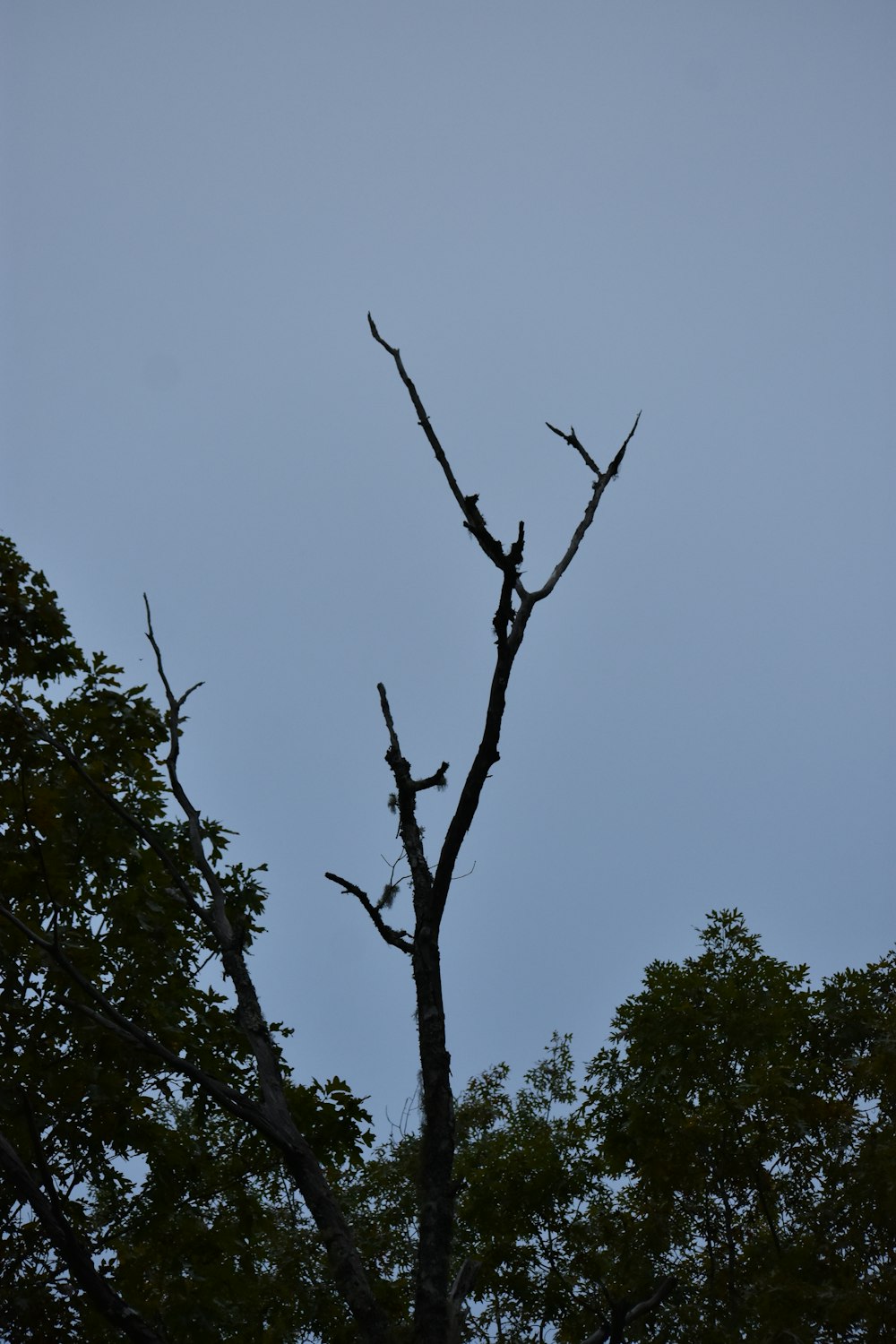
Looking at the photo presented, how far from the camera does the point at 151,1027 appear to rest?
8.57 m

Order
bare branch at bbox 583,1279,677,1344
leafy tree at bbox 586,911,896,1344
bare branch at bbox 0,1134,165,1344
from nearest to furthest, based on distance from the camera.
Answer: bare branch at bbox 0,1134,165,1344, bare branch at bbox 583,1279,677,1344, leafy tree at bbox 586,911,896,1344

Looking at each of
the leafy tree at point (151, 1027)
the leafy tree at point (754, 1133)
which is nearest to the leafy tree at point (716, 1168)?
the leafy tree at point (754, 1133)

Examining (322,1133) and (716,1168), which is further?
(716,1168)

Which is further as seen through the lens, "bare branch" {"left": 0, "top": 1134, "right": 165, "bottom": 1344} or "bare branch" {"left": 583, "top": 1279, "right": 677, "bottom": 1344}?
"bare branch" {"left": 583, "top": 1279, "right": 677, "bottom": 1344}

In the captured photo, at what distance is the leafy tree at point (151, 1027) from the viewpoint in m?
5.73

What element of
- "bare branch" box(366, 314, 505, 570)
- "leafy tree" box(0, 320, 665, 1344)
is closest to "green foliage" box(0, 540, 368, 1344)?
"leafy tree" box(0, 320, 665, 1344)

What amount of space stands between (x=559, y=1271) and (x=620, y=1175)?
5.74 feet

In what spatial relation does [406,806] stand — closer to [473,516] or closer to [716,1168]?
[473,516]

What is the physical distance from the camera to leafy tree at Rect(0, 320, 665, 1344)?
5.73m

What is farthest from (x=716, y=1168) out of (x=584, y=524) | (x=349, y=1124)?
(x=584, y=524)

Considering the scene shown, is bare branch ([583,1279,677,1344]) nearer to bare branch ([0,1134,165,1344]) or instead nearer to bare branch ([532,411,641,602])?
bare branch ([0,1134,165,1344])

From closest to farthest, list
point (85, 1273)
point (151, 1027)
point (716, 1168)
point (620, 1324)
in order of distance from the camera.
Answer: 1. point (85, 1273)
2. point (620, 1324)
3. point (151, 1027)
4. point (716, 1168)

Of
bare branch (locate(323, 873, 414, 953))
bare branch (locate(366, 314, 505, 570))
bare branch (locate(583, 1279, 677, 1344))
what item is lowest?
bare branch (locate(583, 1279, 677, 1344))

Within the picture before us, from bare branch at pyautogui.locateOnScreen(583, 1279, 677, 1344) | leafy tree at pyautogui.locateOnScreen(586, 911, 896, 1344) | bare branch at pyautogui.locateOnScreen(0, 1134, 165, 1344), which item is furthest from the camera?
leafy tree at pyautogui.locateOnScreen(586, 911, 896, 1344)
